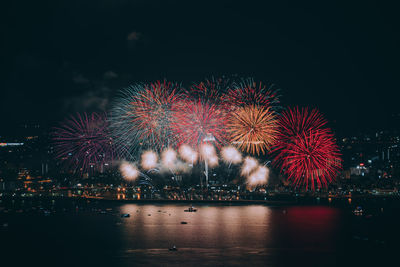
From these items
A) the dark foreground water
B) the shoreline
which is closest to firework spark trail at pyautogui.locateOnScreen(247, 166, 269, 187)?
the shoreline

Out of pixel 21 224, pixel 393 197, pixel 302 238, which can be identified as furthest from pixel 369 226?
pixel 393 197

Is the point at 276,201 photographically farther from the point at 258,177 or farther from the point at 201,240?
the point at 201,240

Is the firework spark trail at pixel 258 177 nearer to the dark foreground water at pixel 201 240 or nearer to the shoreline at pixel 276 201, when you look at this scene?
the shoreline at pixel 276 201

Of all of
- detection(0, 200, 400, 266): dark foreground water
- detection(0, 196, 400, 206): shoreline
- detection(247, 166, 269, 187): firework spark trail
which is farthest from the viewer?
detection(247, 166, 269, 187): firework spark trail

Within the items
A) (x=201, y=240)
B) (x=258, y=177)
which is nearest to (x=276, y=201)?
(x=258, y=177)

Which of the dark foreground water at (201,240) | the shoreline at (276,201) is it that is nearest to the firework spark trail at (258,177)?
the shoreline at (276,201)

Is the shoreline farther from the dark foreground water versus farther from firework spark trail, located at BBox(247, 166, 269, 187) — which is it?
the dark foreground water

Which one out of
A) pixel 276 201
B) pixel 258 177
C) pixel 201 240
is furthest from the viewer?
pixel 258 177

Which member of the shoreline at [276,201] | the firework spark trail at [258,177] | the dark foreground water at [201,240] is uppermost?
the firework spark trail at [258,177]
